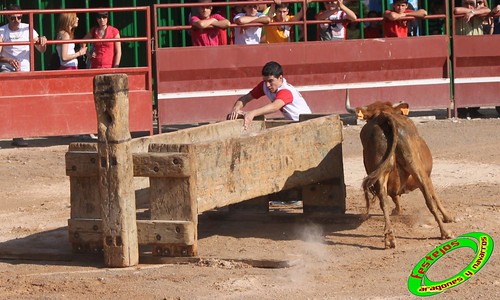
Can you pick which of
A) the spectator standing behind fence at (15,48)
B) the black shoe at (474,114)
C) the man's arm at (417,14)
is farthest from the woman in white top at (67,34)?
the black shoe at (474,114)

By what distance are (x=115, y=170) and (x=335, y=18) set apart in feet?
29.2

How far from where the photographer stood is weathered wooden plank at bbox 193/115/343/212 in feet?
30.2

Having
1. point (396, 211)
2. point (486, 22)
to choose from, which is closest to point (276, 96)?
point (396, 211)

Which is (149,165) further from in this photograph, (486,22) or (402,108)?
(486,22)

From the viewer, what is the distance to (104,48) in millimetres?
16219

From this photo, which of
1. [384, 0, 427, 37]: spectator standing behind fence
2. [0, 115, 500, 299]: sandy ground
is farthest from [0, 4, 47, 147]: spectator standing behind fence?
[384, 0, 427, 37]: spectator standing behind fence

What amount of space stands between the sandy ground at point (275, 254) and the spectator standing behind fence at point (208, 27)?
3.89 meters

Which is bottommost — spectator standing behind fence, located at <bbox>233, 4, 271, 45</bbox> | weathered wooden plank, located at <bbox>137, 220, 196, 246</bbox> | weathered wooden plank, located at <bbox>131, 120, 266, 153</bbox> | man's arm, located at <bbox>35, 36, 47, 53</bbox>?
weathered wooden plank, located at <bbox>137, 220, 196, 246</bbox>

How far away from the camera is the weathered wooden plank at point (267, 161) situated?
922cm

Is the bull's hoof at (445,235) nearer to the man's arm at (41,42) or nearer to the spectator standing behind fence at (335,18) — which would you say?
the man's arm at (41,42)

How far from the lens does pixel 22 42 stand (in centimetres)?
1543

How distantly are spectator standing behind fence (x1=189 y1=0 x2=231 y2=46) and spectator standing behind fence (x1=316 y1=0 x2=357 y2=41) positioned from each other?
1506 mm

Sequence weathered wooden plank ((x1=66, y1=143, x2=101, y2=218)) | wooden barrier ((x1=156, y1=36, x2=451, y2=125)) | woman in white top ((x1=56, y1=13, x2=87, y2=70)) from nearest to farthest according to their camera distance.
Answer: weathered wooden plank ((x1=66, y1=143, x2=101, y2=218)) < woman in white top ((x1=56, y1=13, x2=87, y2=70)) < wooden barrier ((x1=156, y1=36, x2=451, y2=125))

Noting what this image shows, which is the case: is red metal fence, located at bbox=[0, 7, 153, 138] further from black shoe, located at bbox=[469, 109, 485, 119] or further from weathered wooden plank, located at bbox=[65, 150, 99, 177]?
weathered wooden plank, located at bbox=[65, 150, 99, 177]
